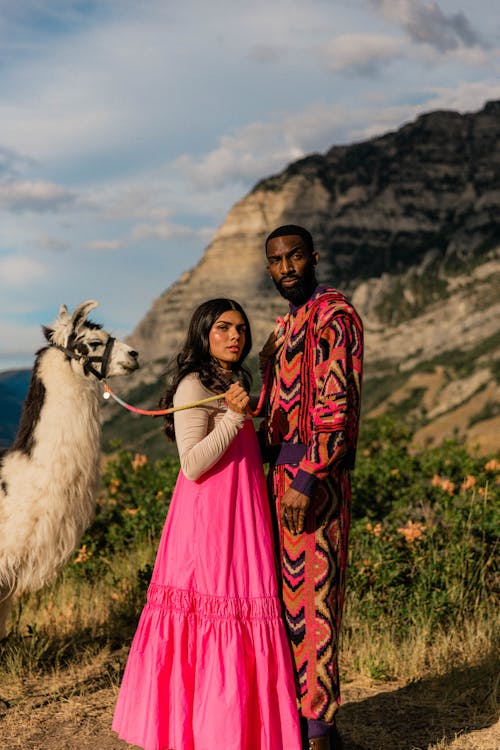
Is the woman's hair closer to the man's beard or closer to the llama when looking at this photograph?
the man's beard

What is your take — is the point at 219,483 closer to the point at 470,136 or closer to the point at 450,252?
the point at 450,252

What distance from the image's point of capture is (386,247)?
159 meters

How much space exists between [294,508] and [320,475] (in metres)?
0.19

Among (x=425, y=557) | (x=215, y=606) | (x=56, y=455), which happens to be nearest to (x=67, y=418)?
(x=56, y=455)

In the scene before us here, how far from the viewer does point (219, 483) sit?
359 cm

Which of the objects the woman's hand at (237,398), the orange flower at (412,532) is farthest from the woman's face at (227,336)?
the orange flower at (412,532)

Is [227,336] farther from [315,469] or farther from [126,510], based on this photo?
[126,510]

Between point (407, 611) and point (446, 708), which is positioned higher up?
point (407, 611)

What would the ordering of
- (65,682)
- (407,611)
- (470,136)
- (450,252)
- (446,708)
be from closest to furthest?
1. (446,708)
2. (65,682)
3. (407,611)
4. (450,252)
5. (470,136)

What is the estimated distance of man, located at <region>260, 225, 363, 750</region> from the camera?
3414mm

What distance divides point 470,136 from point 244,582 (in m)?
181

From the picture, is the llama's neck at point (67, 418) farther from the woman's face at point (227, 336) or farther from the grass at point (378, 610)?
the grass at point (378, 610)

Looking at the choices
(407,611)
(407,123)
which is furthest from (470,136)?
(407,611)

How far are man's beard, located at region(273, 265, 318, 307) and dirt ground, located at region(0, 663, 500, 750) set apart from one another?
8.64 feet
